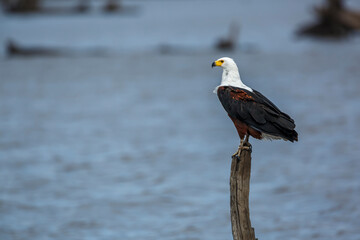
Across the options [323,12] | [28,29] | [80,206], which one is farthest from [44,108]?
[28,29]

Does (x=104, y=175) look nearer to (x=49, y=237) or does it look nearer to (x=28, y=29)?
(x=49, y=237)

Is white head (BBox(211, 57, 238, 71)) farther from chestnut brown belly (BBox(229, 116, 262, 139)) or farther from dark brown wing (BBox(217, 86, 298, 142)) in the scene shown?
chestnut brown belly (BBox(229, 116, 262, 139))

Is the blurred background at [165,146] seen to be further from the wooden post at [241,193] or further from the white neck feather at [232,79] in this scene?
the white neck feather at [232,79]

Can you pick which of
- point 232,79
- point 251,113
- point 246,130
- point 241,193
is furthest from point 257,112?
point 241,193

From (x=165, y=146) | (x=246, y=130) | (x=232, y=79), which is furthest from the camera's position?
(x=165, y=146)

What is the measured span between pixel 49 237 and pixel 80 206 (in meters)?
2.00

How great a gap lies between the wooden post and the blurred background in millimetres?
5236

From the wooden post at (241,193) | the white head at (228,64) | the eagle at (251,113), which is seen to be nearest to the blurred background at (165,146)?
the wooden post at (241,193)

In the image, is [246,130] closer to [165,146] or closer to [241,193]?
[241,193]

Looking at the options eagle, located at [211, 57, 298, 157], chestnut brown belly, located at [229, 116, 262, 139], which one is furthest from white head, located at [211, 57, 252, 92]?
chestnut brown belly, located at [229, 116, 262, 139]

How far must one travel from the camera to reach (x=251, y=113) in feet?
21.5

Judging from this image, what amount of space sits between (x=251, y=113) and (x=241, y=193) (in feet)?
2.58

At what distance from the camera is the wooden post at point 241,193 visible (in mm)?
6453

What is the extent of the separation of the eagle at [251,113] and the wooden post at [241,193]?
0.30ft
